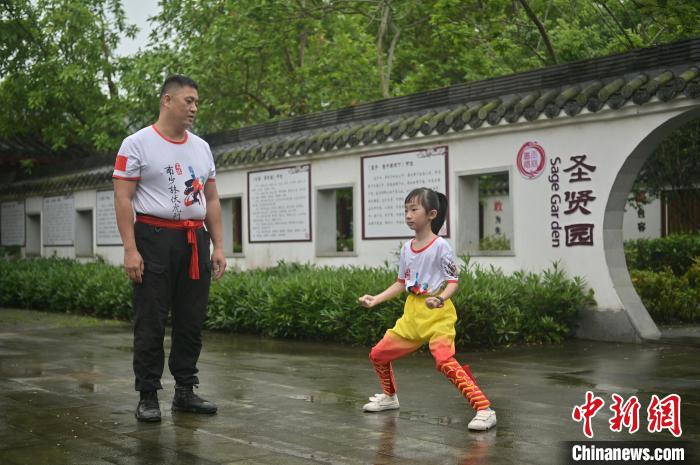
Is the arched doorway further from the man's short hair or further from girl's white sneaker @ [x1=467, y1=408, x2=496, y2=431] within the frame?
the man's short hair

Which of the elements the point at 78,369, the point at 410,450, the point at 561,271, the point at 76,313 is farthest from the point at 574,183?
the point at 76,313

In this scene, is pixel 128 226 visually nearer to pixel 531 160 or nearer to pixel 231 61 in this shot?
pixel 531 160

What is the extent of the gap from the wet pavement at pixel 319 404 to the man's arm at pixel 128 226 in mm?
919

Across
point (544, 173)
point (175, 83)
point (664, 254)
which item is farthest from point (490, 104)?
point (175, 83)

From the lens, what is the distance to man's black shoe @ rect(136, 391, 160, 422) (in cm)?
581

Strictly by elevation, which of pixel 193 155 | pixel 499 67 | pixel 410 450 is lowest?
pixel 410 450

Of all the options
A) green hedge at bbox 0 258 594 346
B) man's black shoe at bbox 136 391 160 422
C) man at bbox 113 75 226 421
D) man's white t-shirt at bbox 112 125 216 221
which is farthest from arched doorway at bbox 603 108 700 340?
man's black shoe at bbox 136 391 160 422

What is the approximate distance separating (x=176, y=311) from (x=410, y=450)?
1979 millimetres

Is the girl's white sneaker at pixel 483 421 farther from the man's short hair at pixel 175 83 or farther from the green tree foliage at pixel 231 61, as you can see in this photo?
the green tree foliage at pixel 231 61

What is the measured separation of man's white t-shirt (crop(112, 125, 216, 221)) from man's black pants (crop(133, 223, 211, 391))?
13 cm

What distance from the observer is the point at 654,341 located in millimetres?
10336

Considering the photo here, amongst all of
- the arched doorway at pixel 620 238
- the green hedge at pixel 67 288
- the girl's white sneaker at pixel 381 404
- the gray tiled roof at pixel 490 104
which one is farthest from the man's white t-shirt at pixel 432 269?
the green hedge at pixel 67 288

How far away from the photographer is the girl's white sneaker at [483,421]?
17.9ft

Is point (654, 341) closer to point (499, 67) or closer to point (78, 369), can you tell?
point (78, 369)
